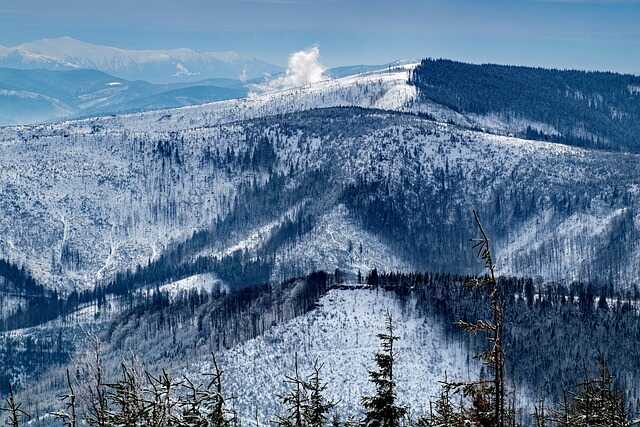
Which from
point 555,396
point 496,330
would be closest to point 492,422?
point 496,330

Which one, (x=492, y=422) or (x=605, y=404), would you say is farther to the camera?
(x=605, y=404)

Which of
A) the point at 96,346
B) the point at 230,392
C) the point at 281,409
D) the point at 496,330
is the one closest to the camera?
the point at 496,330

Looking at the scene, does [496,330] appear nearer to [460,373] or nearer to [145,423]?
[145,423]

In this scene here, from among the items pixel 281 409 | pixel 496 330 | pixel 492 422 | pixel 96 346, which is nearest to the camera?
pixel 496 330

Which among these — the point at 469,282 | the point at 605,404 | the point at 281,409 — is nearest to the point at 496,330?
the point at 469,282

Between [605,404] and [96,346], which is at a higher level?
[96,346]

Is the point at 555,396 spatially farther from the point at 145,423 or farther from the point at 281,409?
the point at 145,423

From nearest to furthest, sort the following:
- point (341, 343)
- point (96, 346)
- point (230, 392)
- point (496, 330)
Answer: point (496, 330) → point (96, 346) → point (230, 392) → point (341, 343)

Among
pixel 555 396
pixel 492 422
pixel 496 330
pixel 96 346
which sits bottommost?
pixel 555 396

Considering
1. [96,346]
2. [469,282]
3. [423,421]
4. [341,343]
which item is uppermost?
[469,282]
